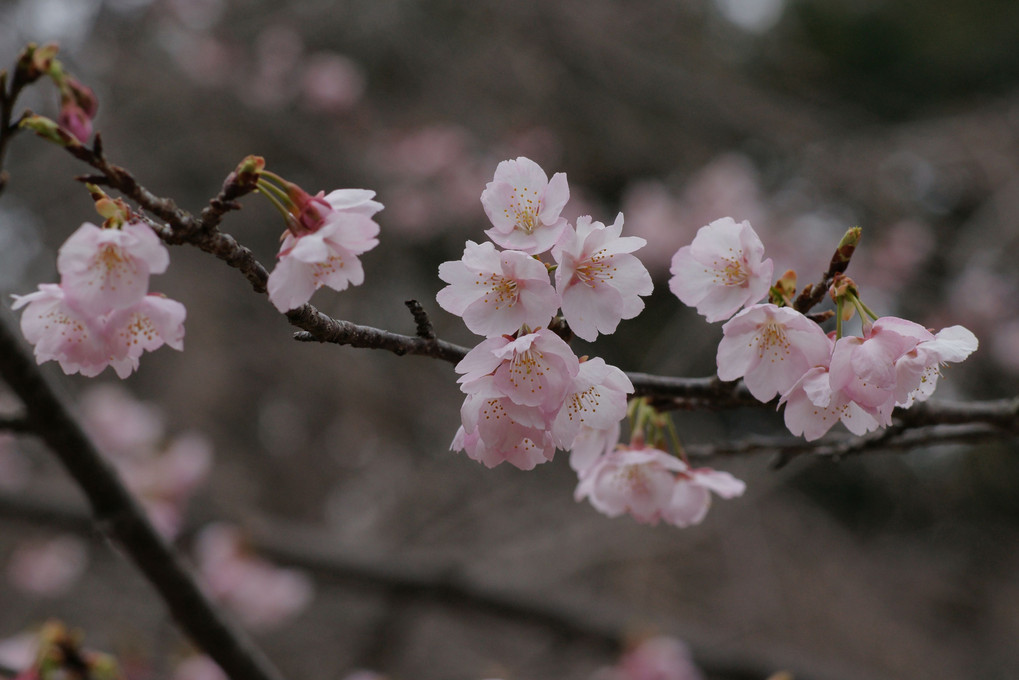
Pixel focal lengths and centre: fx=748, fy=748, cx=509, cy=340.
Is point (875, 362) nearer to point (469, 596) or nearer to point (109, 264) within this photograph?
point (109, 264)

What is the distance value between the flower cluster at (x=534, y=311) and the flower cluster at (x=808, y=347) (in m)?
0.10

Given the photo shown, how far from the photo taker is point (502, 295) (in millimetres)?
748

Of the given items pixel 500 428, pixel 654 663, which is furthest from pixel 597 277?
pixel 654 663

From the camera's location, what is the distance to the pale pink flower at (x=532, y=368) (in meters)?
0.73

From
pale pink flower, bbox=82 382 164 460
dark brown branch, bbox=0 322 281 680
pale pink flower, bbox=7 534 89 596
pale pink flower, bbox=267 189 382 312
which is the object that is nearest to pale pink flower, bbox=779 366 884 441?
pale pink flower, bbox=267 189 382 312

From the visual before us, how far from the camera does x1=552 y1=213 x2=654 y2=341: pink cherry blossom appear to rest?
0.76 m

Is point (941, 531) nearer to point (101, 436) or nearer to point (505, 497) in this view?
point (505, 497)

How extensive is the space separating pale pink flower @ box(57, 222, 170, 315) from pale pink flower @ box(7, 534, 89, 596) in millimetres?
3390

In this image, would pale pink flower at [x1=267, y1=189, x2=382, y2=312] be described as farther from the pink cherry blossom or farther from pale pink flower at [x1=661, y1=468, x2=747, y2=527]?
pale pink flower at [x1=661, y1=468, x2=747, y2=527]

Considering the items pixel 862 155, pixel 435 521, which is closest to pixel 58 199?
pixel 435 521

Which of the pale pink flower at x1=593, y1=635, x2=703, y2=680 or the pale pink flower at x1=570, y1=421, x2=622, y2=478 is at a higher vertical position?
the pale pink flower at x1=570, y1=421, x2=622, y2=478

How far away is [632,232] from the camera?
15.0ft

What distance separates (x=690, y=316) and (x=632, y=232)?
4.45ft

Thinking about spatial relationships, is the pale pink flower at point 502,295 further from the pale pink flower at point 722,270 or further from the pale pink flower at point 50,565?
the pale pink flower at point 50,565
